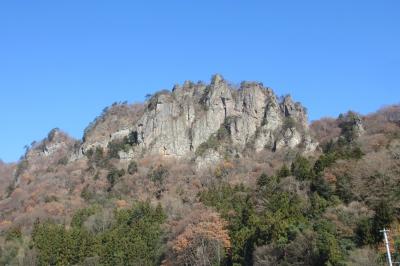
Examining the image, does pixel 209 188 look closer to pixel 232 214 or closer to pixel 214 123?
pixel 232 214

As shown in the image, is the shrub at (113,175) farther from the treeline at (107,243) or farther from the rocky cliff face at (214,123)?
the treeline at (107,243)

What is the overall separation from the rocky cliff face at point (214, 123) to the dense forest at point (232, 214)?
218 inches

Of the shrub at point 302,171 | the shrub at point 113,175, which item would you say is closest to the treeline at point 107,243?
the shrub at point 302,171

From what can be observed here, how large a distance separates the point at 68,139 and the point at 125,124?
2882 cm

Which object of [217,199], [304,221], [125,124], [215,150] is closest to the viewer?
[304,221]

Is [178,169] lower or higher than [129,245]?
higher

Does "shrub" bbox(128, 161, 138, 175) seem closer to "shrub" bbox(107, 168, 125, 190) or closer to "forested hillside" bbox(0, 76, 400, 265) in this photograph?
"forested hillside" bbox(0, 76, 400, 265)

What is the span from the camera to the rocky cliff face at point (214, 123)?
124 metres

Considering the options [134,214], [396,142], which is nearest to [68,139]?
[134,214]

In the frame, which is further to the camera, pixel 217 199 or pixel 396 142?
pixel 217 199

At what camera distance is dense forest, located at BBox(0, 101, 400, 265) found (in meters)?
49.9

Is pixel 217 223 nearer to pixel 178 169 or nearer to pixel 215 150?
pixel 178 169

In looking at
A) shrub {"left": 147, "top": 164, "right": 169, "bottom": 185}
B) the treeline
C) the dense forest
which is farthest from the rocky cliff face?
the treeline

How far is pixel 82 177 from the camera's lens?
11900cm
